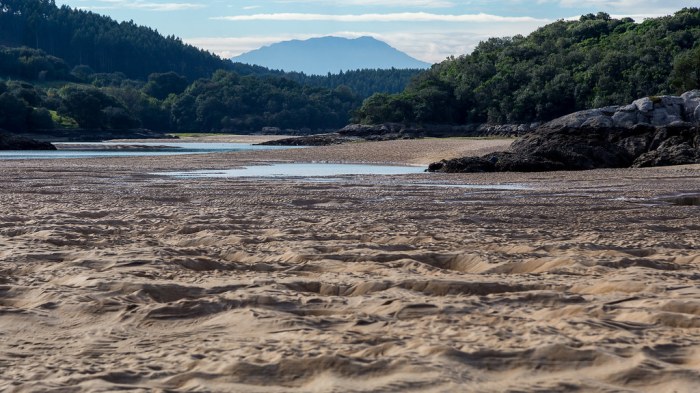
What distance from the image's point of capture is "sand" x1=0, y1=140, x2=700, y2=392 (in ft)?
16.5

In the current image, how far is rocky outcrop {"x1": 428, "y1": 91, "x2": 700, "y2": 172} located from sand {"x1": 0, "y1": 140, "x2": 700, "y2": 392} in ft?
50.9

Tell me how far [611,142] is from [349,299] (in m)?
29.1

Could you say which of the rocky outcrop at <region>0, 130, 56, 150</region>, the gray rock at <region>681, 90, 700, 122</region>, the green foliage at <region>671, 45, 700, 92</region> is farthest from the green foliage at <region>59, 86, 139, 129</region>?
the gray rock at <region>681, 90, 700, 122</region>

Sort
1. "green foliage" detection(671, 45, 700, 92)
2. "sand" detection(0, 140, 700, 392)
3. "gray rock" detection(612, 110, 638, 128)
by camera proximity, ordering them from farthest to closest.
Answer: "green foliage" detection(671, 45, 700, 92) < "gray rock" detection(612, 110, 638, 128) < "sand" detection(0, 140, 700, 392)


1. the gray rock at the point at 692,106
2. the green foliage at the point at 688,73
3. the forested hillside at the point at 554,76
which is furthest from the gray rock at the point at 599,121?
the forested hillside at the point at 554,76

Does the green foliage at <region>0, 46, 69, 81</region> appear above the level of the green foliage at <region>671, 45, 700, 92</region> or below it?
above

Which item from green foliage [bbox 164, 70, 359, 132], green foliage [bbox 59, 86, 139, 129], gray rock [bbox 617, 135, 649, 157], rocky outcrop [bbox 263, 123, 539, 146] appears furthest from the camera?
green foliage [bbox 164, 70, 359, 132]

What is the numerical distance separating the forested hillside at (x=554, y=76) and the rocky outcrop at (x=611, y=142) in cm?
4952

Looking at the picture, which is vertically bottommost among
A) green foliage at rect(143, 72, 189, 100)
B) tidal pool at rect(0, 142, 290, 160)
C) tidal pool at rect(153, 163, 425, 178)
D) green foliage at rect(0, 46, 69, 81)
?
tidal pool at rect(0, 142, 290, 160)

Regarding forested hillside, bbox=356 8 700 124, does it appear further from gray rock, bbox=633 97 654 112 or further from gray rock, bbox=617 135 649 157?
gray rock, bbox=617 135 649 157

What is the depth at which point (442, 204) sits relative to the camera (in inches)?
647

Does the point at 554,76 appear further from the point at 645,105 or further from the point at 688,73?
the point at 645,105

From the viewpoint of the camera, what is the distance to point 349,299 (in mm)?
7125

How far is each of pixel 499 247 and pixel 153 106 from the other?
15312 cm
